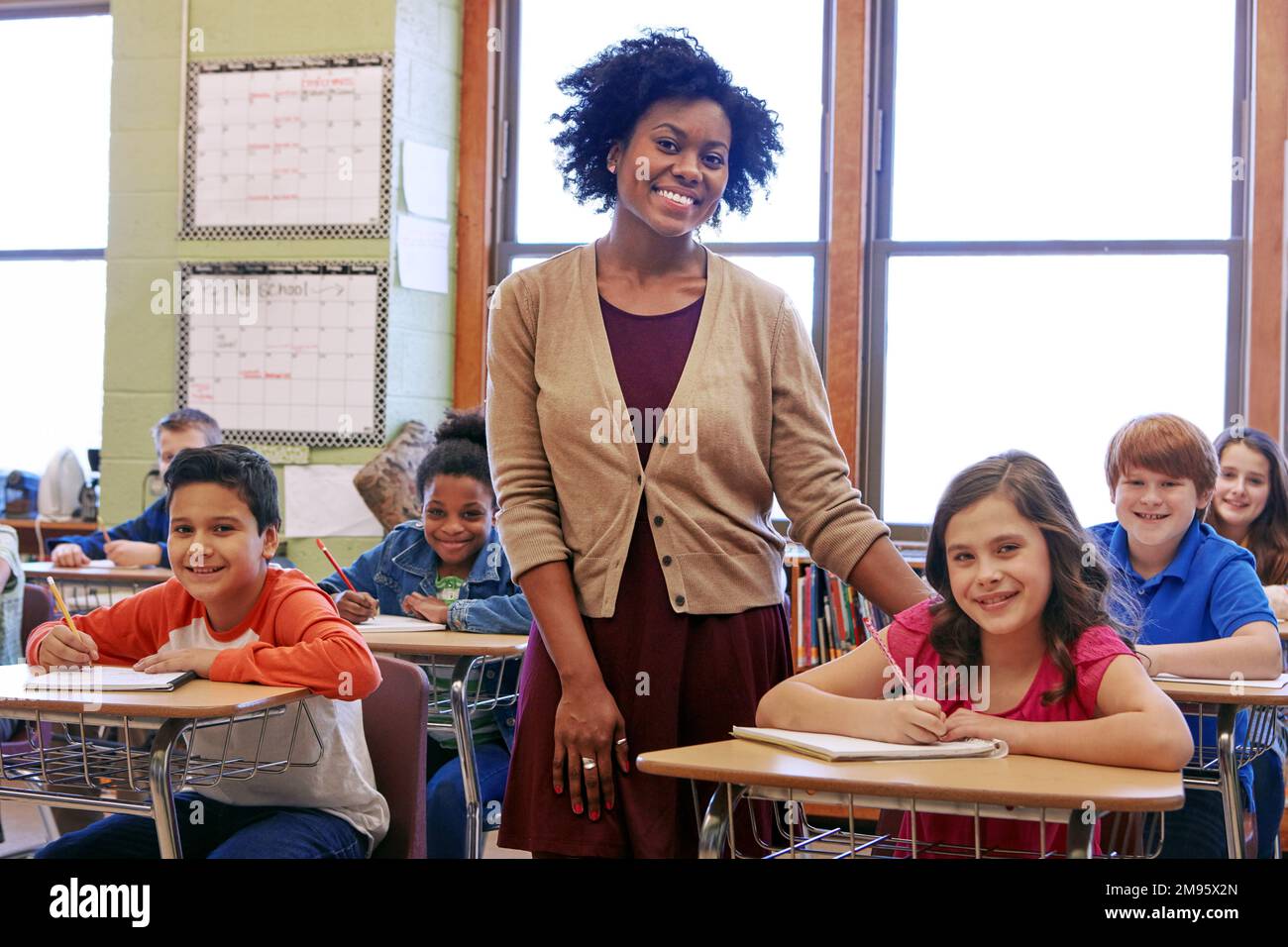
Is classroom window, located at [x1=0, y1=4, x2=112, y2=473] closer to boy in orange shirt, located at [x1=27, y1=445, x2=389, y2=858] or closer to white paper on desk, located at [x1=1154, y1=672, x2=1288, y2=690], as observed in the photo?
boy in orange shirt, located at [x1=27, y1=445, x2=389, y2=858]

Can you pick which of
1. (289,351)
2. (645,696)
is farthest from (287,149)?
(645,696)

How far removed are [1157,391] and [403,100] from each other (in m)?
2.47

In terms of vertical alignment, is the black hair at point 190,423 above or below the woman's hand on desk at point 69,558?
above

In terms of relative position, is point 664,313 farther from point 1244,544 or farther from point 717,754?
point 1244,544

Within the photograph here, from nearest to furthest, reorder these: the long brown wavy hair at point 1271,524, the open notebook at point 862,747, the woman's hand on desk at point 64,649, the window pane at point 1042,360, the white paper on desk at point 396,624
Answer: the open notebook at point 862,747, the woman's hand on desk at point 64,649, the white paper on desk at point 396,624, the long brown wavy hair at point 1271,524, the window pane at point 1042,360

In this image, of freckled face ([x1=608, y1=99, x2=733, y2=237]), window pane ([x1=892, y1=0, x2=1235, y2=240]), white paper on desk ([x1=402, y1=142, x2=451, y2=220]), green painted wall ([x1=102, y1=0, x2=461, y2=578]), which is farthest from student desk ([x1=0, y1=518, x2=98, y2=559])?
freckled face ([x1=608, y1=99, x2=733, y2=237])

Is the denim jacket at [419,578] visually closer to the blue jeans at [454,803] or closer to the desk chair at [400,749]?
the blue jeans at [454,803]

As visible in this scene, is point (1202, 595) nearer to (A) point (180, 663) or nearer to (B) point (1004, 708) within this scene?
(B) point (1004, 708)

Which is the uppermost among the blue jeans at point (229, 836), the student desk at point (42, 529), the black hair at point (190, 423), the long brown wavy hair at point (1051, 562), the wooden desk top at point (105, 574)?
the black hair at point (190, 423)

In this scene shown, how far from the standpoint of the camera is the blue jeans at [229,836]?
6.15 feet

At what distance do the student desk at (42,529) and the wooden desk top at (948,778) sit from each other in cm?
347

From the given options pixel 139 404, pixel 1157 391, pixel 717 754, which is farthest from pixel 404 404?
pixel 717 754

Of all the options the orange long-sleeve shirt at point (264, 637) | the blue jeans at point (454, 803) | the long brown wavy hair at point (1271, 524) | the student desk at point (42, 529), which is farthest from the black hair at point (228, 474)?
the student desk at point (42, 529)

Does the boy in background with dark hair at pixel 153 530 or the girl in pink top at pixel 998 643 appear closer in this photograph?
the girl in pink top at pixel 998 643
